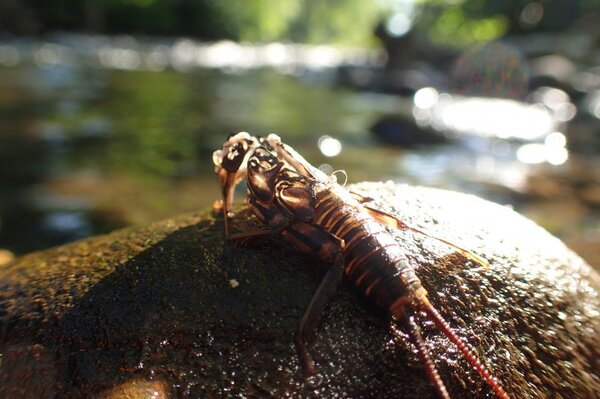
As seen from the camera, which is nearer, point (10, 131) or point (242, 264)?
point (242, 264)

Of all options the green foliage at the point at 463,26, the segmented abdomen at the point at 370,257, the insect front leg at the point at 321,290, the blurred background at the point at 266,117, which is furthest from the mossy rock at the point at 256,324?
the green foliage at the point at 463,26

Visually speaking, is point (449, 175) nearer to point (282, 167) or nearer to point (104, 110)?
point (282, 167)

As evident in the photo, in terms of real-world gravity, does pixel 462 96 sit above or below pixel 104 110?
above

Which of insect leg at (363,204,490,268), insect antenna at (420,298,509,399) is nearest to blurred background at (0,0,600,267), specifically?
insect leg at (363,204,490,268)

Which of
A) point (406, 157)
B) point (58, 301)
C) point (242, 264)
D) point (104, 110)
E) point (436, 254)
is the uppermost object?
point (436, 254)

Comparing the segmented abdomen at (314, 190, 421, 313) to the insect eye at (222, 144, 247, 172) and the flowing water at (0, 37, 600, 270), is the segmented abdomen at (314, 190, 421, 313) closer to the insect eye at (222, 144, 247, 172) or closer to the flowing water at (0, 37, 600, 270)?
the insect eye at (222, 144, 247, 172)

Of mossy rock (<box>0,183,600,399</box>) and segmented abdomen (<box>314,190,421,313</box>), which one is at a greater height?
segmented abdomen (<box>314,190,421,313</box>)

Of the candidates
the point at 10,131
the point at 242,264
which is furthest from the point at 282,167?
the point at 10,131
